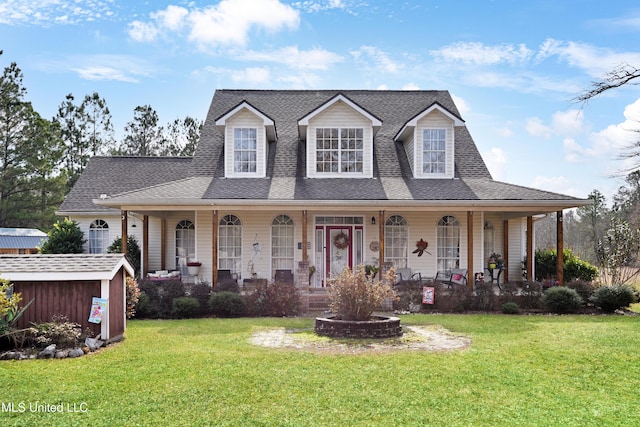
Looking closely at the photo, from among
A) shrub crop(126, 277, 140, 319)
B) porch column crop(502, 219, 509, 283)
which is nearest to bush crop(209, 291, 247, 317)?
shrub crop(126, 277, 140, 319)

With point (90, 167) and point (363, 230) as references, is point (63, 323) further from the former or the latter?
point (90, 167)

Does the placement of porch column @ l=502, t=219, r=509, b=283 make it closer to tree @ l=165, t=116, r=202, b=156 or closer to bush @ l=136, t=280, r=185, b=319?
bush @ l=136, t=280, r=185, b=319

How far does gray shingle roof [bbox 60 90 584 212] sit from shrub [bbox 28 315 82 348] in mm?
6757

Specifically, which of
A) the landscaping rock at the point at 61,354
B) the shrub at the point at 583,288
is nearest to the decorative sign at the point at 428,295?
the shrub at the point at 583,288

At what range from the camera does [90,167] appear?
24.9 meters

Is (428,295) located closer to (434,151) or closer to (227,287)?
(227,287)

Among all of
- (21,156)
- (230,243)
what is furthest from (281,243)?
Result: (21,156)

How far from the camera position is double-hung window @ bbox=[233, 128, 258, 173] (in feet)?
63.4

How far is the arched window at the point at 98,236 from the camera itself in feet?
73.3

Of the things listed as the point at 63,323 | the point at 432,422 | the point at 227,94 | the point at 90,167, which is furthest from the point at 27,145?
the point at 432,422

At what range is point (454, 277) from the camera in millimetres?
17609

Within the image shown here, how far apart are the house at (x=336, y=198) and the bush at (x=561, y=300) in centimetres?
235

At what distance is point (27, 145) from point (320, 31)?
2742 cm

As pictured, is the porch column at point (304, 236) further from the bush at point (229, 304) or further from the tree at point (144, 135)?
the tree at point (144, 135)
